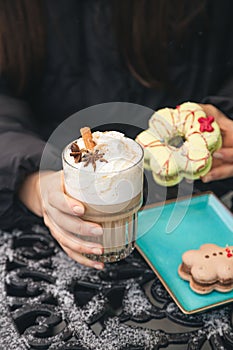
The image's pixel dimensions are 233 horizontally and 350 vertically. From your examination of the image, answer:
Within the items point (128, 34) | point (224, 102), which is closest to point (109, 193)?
point (224, 102)

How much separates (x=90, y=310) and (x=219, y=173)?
0.39 m

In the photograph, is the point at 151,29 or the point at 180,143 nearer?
the point at 180,143

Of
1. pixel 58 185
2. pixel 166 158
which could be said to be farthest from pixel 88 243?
pixel 166 158

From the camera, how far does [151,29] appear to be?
120 cm

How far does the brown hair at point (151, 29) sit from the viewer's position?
3.87 ft

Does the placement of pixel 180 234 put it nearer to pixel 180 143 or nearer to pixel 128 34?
pixel 180 143

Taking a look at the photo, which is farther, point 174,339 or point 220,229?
point 220,229

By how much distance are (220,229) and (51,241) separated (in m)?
0.32

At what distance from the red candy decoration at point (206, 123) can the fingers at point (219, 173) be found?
0.27 feet

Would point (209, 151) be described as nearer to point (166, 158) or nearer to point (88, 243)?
point (166, 158)

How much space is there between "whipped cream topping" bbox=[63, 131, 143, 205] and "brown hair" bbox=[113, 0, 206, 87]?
519 mm

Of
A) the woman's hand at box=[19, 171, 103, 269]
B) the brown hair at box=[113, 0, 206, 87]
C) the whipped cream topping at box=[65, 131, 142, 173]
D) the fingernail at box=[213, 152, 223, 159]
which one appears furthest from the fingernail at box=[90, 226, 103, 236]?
the brown hair at box=[113, 0, 206, 87]

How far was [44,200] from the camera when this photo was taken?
2.87 ft

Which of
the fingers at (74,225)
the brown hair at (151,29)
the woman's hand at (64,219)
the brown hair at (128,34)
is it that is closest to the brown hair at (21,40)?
the brown hair at (128,34)
